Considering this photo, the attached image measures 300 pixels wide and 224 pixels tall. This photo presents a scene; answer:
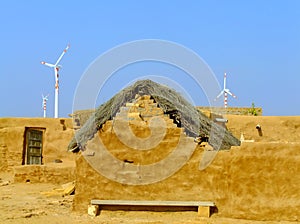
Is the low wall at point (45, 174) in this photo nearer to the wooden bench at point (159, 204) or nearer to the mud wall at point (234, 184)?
the mud wall at point (234, 184)

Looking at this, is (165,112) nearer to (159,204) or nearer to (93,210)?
(159,204)

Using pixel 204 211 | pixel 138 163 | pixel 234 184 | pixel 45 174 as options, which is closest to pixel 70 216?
pixel 138 163

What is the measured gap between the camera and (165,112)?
9.14 meters

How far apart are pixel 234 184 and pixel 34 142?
1157cm

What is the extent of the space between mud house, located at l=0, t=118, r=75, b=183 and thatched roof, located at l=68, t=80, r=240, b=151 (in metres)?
7.32

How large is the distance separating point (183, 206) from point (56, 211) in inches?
108

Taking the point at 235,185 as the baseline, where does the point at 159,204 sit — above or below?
below

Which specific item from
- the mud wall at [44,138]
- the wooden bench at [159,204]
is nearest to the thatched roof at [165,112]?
the wooden bench at [159,204]

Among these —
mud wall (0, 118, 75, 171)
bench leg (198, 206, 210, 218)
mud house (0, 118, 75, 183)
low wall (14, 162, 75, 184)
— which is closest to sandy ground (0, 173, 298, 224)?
bench leg (198, 206, 210, 218)

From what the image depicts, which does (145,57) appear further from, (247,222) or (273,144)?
(247,222)

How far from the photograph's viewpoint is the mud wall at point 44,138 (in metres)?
16.7

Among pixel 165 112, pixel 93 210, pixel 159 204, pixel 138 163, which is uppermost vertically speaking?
pixel 165 112

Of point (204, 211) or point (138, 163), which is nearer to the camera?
point (204, 211)

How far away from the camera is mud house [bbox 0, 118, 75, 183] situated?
16.7m
